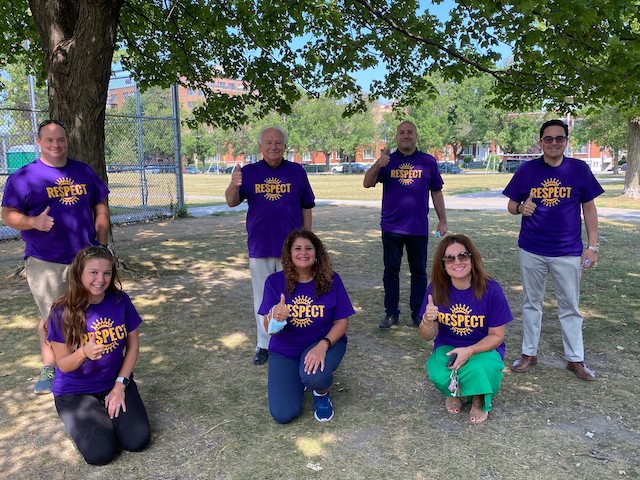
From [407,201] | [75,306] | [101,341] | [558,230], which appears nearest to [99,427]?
[101,341]

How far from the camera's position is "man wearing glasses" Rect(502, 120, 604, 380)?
3775mm

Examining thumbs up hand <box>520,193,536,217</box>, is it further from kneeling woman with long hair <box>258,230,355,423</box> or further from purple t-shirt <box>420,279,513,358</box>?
kneeling woman with long hair <box>258,230,355,423</box>

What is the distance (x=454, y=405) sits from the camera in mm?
3371

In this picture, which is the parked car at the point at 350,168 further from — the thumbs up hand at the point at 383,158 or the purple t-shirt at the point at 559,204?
the purple t-shirt at the point at 559,204

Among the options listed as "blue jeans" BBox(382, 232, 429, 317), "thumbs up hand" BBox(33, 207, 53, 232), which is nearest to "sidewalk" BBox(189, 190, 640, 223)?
"blue jeans" BBox(382, 232, 429, 317)

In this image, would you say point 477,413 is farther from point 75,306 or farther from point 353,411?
point 75,306

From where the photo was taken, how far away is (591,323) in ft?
16.9

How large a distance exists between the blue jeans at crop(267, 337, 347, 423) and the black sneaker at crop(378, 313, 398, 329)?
5.44 feet

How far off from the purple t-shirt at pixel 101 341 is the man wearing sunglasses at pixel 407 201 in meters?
2.59

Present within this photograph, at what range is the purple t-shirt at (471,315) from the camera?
3270mm

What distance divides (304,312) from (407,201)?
74.6 inches

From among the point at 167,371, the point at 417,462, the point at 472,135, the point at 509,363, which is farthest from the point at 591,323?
the point at 472,135

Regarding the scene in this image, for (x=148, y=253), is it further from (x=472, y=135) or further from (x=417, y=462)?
(x=472, y=135)

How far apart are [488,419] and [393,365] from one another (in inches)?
39.9
